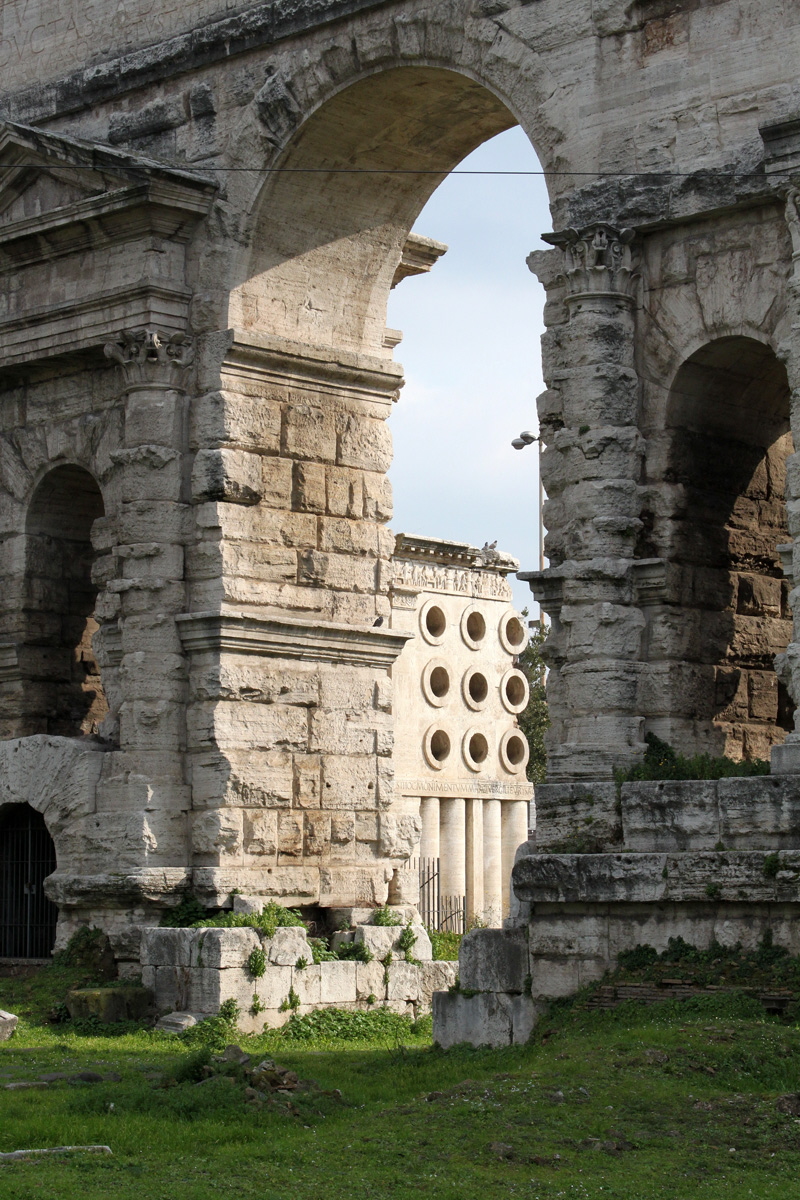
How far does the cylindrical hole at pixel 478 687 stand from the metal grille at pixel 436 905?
10.3ft

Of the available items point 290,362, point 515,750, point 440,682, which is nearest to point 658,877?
point 290,362

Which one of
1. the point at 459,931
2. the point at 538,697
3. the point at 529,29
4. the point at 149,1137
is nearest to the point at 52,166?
the point at 529,29

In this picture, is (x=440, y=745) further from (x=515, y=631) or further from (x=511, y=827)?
(x=515, y=631)

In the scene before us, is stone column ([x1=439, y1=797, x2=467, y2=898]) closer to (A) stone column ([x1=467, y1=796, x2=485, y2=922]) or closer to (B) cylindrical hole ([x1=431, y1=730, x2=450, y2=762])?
(A) stone column ([x1=467, y1=796, x2=485, y2=922])

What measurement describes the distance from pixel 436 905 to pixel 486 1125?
648 inches

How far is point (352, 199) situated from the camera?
18.7m

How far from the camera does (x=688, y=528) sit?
49.6 feet

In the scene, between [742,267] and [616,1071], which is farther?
[742,267]

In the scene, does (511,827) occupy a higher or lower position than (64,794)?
higher

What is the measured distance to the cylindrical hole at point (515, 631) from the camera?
3212 centimetres

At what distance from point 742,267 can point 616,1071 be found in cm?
611

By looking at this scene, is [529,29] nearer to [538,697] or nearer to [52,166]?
[52,166]

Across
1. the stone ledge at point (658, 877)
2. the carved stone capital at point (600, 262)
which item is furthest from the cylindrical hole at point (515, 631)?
the stone ledge at point (658, 877)

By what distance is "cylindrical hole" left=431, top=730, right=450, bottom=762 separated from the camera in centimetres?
3030
